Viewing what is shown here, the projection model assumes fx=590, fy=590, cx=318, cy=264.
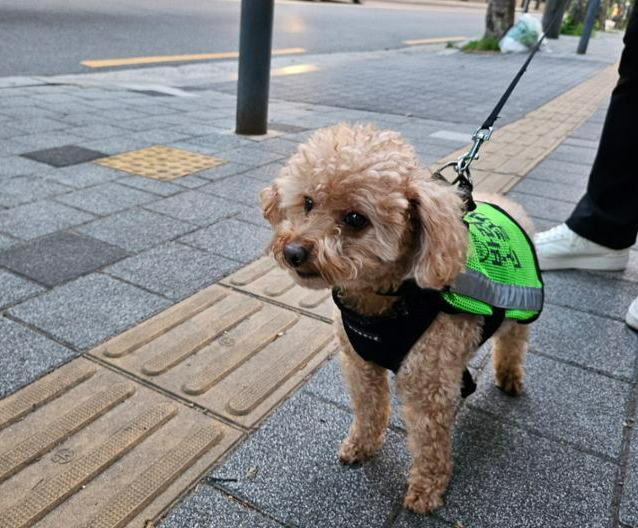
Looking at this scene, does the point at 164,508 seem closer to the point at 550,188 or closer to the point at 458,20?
the point at 550,188

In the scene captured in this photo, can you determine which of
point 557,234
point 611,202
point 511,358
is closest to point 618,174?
point 611,202

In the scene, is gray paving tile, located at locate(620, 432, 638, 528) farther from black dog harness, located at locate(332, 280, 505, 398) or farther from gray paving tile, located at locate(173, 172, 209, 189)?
gray paving tile, located at locate(173, 172, 209, 189)

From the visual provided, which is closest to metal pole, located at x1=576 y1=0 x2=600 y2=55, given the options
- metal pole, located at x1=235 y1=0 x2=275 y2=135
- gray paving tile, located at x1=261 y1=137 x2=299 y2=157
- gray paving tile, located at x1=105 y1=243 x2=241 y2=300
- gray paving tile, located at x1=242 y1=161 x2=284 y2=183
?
metal pole, located at x1=235 y1=0 x2=275 y2=135

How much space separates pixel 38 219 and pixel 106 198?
0.59 meters

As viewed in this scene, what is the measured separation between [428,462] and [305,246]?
93 centimetres

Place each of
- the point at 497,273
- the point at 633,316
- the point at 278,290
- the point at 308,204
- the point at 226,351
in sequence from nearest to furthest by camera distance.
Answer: the point at 308,204 < the point at 497,273 < the point at 226,351 < the point at 633,316 < the point at 278,290

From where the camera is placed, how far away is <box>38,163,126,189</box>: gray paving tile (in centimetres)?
463

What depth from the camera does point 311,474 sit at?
2189mm

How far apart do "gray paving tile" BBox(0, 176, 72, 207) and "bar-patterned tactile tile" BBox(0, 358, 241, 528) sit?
212 centimetres

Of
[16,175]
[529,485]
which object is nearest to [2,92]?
[16,175]

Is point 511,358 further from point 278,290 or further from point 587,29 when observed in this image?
point 587,29

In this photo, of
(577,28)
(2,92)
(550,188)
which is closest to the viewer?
(550,188)

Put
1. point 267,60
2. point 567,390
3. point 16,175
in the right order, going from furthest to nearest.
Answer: point 267,60, point 16,175, point 567,390

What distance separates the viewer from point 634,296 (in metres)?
3.62
